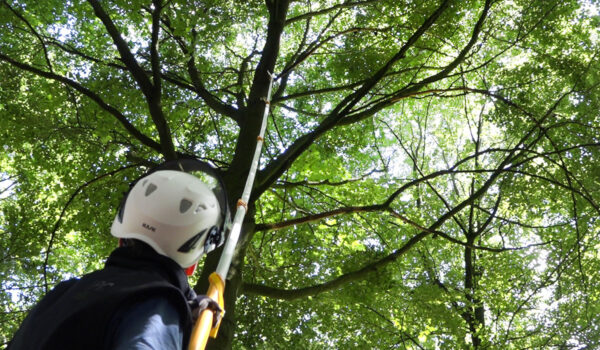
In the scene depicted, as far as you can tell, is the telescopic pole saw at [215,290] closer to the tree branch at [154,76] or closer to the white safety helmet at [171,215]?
the white safety helmet at [171,215]

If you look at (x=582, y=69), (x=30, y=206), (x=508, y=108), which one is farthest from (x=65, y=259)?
(x=582, y=69)

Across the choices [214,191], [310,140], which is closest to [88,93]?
[310,140]

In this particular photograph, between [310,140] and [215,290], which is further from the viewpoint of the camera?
[310,140]

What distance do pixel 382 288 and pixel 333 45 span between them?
4.12 m

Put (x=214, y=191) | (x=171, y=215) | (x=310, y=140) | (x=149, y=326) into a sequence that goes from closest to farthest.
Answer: (x=149, y=326) < (x=171, y=215) < (x=214, y=191) < (x=310, y=140)

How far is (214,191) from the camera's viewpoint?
2.01 m

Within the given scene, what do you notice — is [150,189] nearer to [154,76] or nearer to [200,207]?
[200,207]

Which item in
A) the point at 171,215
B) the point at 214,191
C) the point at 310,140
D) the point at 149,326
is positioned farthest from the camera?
the point at 310,140

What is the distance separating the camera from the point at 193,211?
1.77m

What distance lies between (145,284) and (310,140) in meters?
2.78

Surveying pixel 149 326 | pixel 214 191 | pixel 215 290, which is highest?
pixel 214 191

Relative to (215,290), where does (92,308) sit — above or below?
below

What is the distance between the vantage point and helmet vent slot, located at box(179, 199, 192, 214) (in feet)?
5.71

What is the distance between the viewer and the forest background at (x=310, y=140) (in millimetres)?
5176
